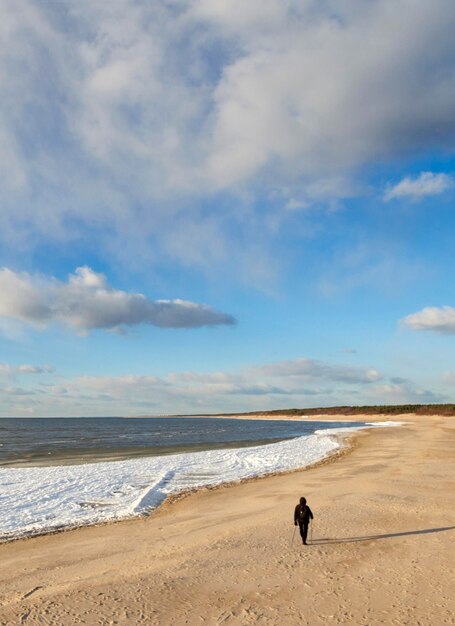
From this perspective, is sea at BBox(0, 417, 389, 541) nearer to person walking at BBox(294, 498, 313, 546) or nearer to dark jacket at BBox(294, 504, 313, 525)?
person walking at BBox(294, 498, 313, 546)

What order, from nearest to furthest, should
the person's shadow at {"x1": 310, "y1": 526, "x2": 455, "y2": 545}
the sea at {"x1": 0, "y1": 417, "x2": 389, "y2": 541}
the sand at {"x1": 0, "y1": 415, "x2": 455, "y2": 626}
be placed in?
the sand at {"x1": 0, "y1": 415, "x2": 455, "y2": 626}, the person's shadow at {"x1": 310, "y1": 526, "x2": 455, "y2": 545}, the sea at {"x1": 0, "y1": 417, "x2": 389, "y2": 541}

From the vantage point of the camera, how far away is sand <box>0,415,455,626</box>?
1095cm

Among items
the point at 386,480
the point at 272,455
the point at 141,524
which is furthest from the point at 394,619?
the point at 272,455

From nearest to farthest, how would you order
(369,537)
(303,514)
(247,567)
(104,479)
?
1. (247,567)
2. (303,514)
3. (369,537)
4. (104,479)

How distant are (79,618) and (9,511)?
13995 millimetres

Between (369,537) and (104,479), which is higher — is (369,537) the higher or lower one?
the lower one

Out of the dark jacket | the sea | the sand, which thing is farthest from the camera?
the sea

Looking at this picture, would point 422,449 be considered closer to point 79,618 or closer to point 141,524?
point 141,524

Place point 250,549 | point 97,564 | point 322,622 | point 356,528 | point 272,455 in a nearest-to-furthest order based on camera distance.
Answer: point 322,622 → point 97,564 → point 250,549 → point 356,528 → point 272,455

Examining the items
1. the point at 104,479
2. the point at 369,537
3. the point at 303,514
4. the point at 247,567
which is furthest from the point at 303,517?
the point at 104,479

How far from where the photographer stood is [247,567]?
13805 mm

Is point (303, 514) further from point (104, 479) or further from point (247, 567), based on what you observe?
point (104, 479)

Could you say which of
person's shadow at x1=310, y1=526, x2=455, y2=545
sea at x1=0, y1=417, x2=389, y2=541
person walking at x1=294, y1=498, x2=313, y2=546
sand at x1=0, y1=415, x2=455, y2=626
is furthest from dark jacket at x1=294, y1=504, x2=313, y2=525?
sea at x1=0, y1=417, x2=389, y2=541

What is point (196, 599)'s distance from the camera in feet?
38.5
